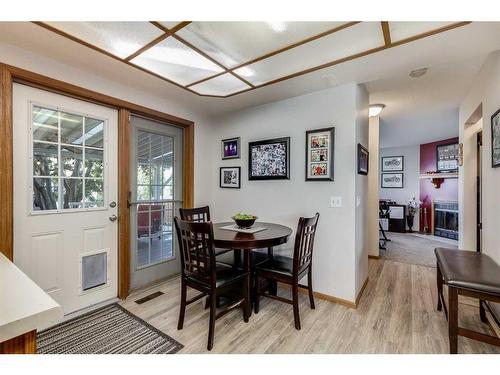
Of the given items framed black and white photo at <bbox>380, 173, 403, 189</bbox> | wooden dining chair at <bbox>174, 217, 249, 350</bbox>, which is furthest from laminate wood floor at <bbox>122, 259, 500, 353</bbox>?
framed black and white photo at <bbox>380, 173, 403, 189</bbox>

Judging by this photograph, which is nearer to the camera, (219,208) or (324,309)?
(324,309)

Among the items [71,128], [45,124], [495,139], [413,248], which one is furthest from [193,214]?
[413,248]

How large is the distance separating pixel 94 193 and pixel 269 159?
→ 193 centimetres

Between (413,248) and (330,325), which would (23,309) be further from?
(413,248)

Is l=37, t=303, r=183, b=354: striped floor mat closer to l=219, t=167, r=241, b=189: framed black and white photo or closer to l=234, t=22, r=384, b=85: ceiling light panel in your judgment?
l=219, t=167, r=241, b=189: framed black and white photo

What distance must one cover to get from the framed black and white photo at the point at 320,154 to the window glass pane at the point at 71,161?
2.30 meters

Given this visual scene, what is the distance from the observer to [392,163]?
666 centimetres

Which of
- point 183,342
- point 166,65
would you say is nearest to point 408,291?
point 183,342

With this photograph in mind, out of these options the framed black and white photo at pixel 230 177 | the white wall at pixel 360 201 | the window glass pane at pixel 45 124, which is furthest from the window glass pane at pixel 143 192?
the white wall at pixel 360 201

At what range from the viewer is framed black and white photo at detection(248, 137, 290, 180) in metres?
2.77

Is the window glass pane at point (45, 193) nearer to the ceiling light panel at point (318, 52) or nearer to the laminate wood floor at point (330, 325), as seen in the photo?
the laminate wood floor at point (330, 325)
